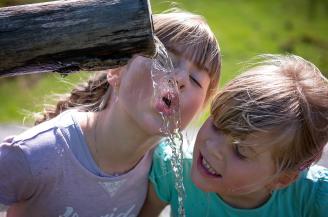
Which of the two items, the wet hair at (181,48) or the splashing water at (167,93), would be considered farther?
the wet hair at (181,48)

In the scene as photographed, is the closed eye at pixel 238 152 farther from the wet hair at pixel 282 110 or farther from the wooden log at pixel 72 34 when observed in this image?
the wooden log at pixel 72 34

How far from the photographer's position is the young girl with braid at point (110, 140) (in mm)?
2129

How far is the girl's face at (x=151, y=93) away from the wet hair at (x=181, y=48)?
4 centimetres

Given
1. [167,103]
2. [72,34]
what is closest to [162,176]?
[167,103]

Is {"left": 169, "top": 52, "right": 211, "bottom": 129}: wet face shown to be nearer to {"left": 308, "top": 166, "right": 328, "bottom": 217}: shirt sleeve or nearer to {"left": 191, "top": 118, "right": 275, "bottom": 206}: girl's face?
{"left": 191, "top": 118, "right": 275, "bottom": 206}: girl's face

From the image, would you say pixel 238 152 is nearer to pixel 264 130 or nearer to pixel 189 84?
pixel 264 130

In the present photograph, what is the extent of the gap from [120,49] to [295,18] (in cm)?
542

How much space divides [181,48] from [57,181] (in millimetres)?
634

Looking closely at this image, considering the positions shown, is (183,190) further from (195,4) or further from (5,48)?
(195,4)

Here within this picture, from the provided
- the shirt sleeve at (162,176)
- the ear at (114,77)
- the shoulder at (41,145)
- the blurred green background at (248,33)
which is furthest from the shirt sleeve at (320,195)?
the blurred green background at (248,33)

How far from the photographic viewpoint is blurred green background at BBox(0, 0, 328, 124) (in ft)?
16.5

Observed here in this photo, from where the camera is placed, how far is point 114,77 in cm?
227

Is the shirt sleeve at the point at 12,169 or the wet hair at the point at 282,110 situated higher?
the wet hair at the point at 282,110

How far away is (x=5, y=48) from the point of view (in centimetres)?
147
